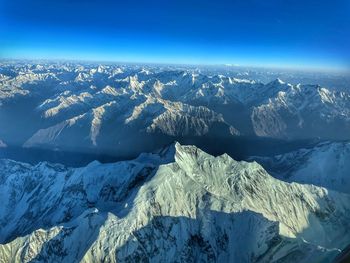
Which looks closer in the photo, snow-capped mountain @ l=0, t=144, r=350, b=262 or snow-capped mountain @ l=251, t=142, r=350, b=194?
snow-capped mountain @ l=0, t=144, r=350, b=262

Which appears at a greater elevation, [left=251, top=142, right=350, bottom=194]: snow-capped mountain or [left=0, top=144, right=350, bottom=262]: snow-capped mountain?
[left=0, top=144, right=350, bottom=262]: snow-capped mountain

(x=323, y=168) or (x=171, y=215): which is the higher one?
(x=171, y=215)

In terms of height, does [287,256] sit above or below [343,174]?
above

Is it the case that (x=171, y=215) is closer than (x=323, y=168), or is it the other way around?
(x=171, y=215)

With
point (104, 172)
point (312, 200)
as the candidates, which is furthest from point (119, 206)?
point (312, 200)

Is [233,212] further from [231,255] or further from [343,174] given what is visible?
[343,174]
